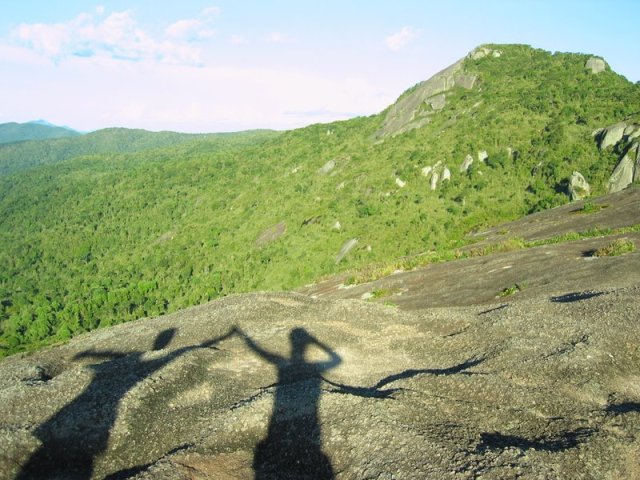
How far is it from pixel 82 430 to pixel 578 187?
162ft

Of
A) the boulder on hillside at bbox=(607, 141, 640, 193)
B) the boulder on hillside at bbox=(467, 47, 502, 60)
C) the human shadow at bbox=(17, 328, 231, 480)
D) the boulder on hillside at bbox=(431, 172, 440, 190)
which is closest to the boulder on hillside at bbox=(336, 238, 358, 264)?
the boulder on hillside at bbox=(431, 172, 440, 190)

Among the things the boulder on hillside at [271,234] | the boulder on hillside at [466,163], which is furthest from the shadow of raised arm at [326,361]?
the boulder on hillside at [271,234]

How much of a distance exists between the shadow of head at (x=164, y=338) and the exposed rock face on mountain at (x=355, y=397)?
0.45ft

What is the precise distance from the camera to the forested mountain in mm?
54344

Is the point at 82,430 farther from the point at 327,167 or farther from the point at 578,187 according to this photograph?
the point at 327,167

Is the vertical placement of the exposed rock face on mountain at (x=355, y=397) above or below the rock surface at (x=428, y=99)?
below

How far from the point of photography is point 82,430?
1153cm

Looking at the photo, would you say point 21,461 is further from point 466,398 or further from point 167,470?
point 466,398

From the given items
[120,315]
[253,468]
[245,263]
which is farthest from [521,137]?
[120,315]

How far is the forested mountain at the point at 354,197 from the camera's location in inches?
2140

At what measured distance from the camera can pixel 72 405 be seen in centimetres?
1259

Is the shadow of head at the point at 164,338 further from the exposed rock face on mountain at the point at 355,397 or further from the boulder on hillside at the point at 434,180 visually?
the boulder on hillside at the point at 434,180

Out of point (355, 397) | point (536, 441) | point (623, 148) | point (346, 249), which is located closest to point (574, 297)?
point (536, 441)

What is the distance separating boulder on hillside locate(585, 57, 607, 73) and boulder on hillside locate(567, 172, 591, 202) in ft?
120
